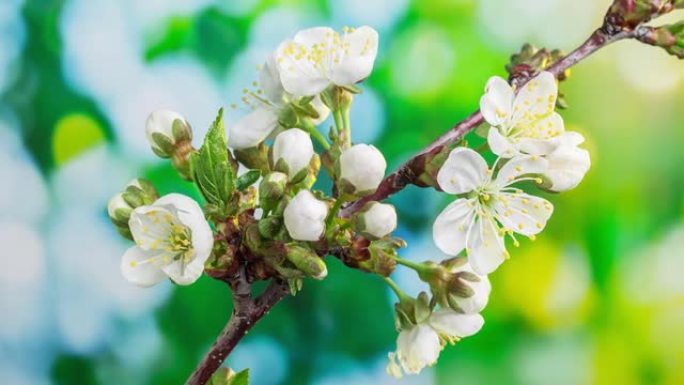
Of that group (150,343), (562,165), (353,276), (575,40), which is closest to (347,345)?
(353,276)

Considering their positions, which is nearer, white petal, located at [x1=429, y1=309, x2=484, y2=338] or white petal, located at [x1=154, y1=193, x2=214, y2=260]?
white petal, located at [x1=154, y1=193, x2=214, y2=260]

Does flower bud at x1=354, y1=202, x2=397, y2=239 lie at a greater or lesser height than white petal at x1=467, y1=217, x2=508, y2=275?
greater

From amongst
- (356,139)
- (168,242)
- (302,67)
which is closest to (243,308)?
(168,242)

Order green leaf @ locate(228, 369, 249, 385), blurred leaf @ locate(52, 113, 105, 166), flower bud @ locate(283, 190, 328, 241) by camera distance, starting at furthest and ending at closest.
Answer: blurred leaf @ locate(52, 113, 105, 166), green leaf @ locate(228, 369, 249, 385), flower bud @ locate(283, 190, 328, 241)

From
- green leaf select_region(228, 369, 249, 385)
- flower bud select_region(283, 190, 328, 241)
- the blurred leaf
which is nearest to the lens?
flower bud select_region(283, 190, 328, 241)

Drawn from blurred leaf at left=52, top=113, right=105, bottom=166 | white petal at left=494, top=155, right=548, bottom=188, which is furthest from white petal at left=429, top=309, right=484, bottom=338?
blurred leaf at left=52, top=113, right=105, bottom=166

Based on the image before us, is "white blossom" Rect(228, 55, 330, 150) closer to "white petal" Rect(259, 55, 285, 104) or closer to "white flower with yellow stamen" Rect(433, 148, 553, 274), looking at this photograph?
"white petal" Rect(259, 55, 285, 104)

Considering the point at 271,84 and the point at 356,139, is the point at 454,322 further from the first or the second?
the point at 356,139
